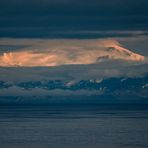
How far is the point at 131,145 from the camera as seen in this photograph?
5443 inches

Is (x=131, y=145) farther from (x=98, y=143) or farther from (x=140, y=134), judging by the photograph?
(x=140, y=134)

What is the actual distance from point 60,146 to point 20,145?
8255 mm

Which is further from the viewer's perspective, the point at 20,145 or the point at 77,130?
the point at 77,130

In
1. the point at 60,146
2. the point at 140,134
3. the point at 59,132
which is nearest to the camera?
the point at 60,146

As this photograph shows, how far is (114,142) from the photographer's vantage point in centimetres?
14388

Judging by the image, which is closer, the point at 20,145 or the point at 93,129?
the point at 20,145

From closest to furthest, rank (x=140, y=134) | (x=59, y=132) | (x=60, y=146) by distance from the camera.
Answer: (x=60, y=146), (x=140, y=134), (x=59, y=132)

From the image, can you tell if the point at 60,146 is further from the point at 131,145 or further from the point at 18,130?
the point at 18,130

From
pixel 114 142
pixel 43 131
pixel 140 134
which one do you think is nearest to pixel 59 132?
pixel 43 131

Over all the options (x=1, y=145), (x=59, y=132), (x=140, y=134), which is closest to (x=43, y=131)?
(x=59, y=132)

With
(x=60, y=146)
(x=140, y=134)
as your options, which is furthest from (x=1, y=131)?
(x=60, y=146)

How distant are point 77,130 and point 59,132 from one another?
720 cm

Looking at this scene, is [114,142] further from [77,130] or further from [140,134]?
[77,130]

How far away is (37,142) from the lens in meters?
146
